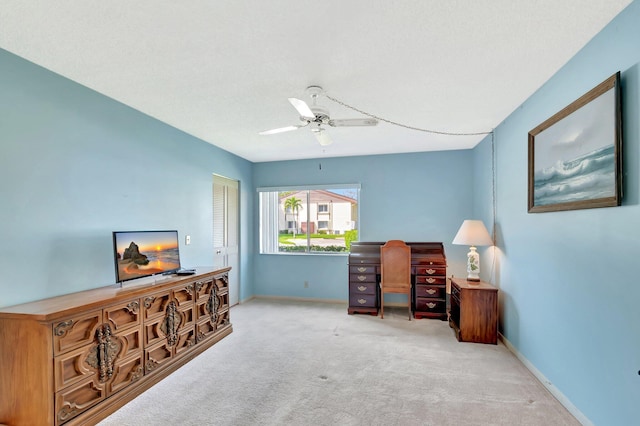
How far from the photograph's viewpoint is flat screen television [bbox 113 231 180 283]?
2.58m

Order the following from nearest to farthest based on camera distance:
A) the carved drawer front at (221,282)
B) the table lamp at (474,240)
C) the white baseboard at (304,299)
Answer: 1. the carved drawer front at (221,282)
2. the table lamp at (474,240)
3. the white baseboard at (304,299)

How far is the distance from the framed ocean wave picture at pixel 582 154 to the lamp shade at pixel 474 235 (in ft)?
3.63

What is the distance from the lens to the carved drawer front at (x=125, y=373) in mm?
2270

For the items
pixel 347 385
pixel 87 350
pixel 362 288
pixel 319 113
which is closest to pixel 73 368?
pixel 87 350

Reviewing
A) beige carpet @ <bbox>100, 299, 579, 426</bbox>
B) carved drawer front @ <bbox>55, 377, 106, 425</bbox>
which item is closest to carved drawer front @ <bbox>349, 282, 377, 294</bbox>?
beige carpet @ <bbox>100, 299, 579, 426</bbox>

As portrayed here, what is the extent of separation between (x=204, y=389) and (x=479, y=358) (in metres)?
2.69

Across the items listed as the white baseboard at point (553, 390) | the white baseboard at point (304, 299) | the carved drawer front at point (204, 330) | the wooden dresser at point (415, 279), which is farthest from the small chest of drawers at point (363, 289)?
the carved drawer front at point (204, 330)

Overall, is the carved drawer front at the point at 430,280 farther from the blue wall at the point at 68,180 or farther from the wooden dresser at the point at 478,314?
the blue wall at the point at 68,180

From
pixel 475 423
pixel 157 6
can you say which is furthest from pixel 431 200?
pixel 157 6

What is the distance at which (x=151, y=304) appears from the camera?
104 inches

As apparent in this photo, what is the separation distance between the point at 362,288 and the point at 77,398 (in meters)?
3.47

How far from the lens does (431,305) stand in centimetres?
438

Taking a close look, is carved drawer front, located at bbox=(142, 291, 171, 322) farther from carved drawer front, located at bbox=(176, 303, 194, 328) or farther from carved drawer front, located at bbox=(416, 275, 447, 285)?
carved drawer front, located at bbox=(416, 275, 447, 285)

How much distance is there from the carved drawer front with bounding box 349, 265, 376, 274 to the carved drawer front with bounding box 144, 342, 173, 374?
8.84 feet
